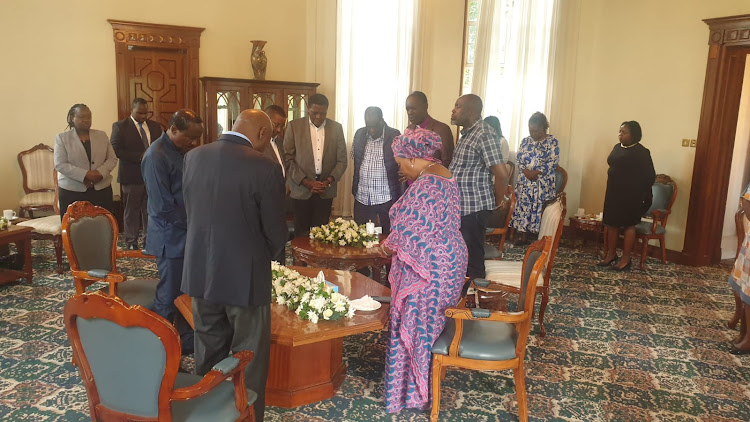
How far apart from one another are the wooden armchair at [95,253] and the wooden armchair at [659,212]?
5401 millimetres

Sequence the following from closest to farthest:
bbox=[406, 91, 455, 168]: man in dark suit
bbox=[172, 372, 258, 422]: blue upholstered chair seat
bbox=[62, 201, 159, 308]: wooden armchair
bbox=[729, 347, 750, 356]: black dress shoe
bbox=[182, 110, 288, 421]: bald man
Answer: bbox=[172, 372, 258, 422]: blue upholstered chair seat → bbox=[182, 110, 288, 421]: bald man → bbox=[62, 201, 159, 308]: wooden armchair → bbox=[729, 347, 750, 356]: black dress shoe → bbox=[406, 91, 455, 168]: man in dark suit

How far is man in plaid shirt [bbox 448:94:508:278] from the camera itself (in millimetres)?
4277

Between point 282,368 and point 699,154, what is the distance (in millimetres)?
5813

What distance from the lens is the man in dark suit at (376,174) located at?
5.18 meters

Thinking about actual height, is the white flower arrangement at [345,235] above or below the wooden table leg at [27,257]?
above

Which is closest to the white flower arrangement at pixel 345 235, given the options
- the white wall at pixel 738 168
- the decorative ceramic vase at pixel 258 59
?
the decorative ceramic vase at pixel 258 59

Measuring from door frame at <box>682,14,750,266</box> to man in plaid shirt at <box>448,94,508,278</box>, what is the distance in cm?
374

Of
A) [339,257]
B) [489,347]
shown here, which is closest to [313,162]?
[339,257]

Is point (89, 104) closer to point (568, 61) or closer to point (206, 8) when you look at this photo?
point (206, 8)

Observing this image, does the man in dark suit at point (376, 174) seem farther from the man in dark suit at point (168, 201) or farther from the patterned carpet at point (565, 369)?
the man in dark suit at point (168, 201)

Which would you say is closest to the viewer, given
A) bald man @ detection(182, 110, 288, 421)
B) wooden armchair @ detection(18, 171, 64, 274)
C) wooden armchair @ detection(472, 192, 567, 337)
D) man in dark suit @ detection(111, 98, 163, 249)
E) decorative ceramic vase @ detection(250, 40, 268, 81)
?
bald man @ detection(182, 110, 288, 421)

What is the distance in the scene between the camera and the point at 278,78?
323 inches

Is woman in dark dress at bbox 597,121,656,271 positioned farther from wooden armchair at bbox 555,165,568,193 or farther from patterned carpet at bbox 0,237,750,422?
wooden armchair at bbox 555,165,568,193

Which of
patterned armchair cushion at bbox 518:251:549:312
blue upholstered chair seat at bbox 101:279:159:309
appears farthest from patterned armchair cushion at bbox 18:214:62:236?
patterned armchair cushion at bbox 518:251:549:312
